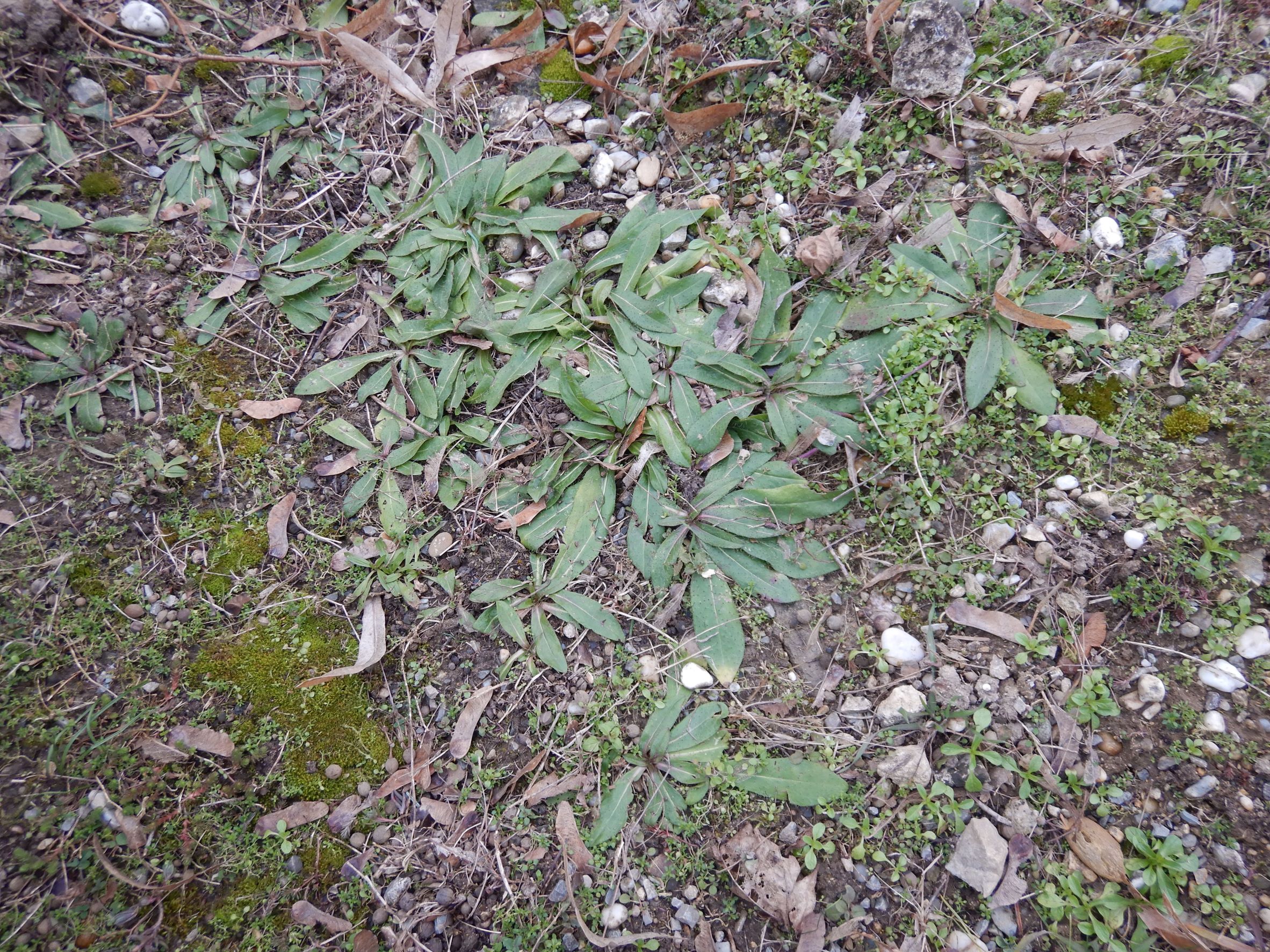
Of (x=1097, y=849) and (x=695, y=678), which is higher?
(x=695, y=678)

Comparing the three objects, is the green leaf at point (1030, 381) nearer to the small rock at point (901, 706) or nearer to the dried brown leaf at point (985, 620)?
the dried brown leaf at point (985, 620)

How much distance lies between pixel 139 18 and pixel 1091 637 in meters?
4.75

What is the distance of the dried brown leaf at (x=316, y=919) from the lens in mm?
2221

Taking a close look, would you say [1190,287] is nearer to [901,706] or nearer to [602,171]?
[901,706]

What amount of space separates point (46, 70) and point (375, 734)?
323 cm

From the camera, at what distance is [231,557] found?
8.47ft

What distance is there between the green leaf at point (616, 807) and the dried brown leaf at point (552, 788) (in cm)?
11

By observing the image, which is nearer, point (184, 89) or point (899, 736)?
point (899, 736)

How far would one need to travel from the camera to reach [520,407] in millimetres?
2768

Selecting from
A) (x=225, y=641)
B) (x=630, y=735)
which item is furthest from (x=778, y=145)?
(x=225, y=641)

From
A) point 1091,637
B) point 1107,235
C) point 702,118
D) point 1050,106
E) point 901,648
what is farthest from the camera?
point 702,118

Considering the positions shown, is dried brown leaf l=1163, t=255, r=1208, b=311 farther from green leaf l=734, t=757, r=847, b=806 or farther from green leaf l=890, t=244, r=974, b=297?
green leaf l=734, t=757, r=847, b=806

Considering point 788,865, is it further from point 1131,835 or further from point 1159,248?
point 1159,248

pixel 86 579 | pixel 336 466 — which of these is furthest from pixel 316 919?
pixel 336 466
